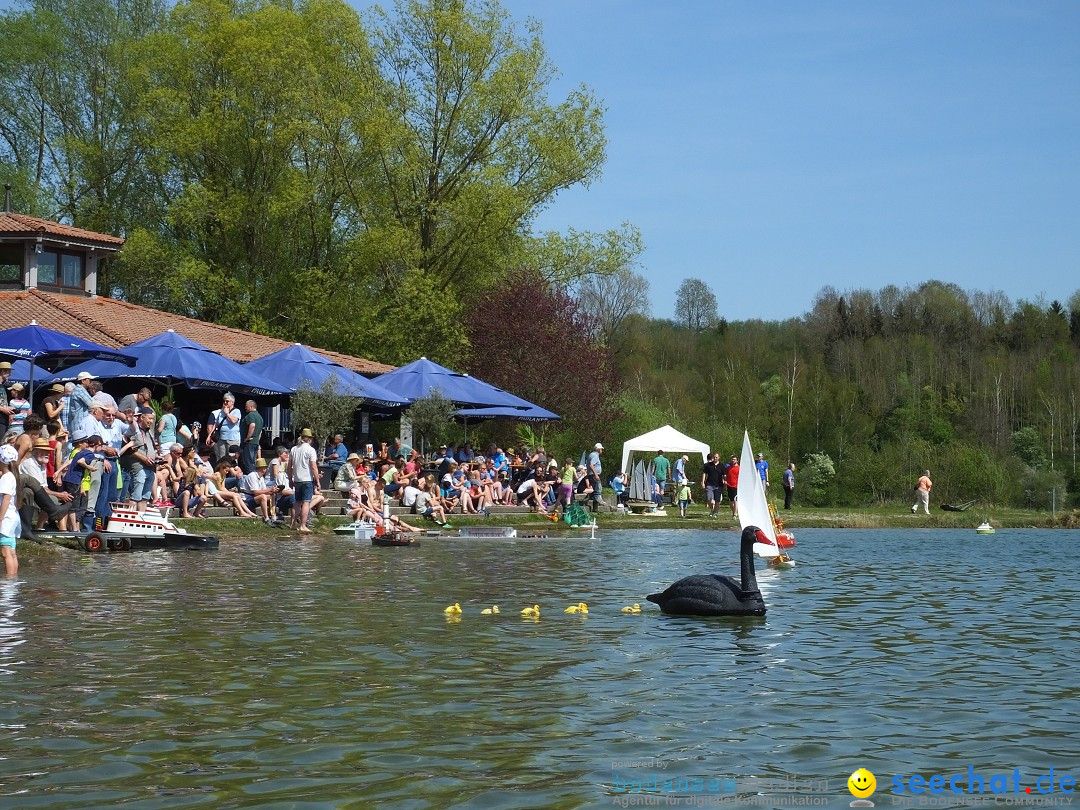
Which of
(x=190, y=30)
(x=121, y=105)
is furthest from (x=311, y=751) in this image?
(x=121, y=105)

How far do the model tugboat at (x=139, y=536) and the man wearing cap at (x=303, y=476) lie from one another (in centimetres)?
404

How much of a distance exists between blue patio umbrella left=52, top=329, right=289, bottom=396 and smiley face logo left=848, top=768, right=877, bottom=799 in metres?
22.7

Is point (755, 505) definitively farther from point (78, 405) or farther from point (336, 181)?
point (336, 181)

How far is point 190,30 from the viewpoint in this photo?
158 feet

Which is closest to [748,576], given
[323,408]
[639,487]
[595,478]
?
[323,408]

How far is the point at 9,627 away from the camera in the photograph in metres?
12.2

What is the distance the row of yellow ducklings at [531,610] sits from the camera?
Result: 14.2m

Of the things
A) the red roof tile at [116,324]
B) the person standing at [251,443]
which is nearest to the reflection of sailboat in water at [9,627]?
the person standing at [251,443]

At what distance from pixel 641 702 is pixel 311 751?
109 inches

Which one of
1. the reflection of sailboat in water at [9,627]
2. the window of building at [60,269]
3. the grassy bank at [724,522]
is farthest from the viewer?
the window of building at [60,269]

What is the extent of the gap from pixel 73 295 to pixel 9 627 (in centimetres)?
3100

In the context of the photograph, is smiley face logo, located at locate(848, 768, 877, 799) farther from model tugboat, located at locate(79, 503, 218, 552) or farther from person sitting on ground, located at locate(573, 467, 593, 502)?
person sitting on ground, located at locate(573, 467, 593, 502)

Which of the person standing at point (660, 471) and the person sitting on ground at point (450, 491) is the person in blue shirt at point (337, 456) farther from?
the person standing at point (660, 471)

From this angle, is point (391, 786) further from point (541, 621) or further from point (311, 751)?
point (541, 621)
